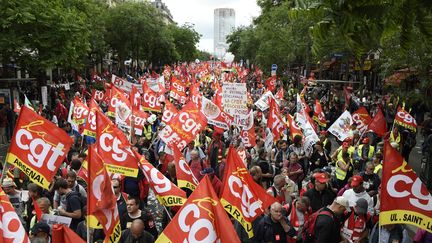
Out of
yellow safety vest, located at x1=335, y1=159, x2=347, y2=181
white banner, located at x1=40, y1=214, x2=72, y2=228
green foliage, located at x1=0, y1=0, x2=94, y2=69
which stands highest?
green foliage, located at x1=0, y1=0, x2=94, y2=69

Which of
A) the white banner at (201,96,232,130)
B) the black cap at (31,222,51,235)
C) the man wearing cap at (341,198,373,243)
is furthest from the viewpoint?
the white banner at (201,96,232,130)

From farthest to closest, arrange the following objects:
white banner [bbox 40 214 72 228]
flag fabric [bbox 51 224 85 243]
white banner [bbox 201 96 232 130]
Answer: white banner [bbox 201 96 232 130] < white banner [bbox 40 214 72 228] < flag fabric [bbox 51 224 85 243]

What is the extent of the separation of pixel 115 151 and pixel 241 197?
267cm

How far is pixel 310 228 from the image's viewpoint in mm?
6672

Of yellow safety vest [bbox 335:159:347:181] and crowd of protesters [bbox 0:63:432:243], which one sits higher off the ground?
crowd of protesters [bbox 0:63:432:243]

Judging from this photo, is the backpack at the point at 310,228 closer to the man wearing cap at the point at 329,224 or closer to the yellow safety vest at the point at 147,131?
the man wearing cap at the point at 329,224

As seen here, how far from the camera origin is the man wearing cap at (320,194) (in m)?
7.89

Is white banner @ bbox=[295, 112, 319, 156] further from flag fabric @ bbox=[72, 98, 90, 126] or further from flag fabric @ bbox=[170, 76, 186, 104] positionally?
flag fabric @ bbox=[170, 76, 186, 104]

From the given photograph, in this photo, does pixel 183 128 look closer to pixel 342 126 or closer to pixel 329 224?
pixel 342 126

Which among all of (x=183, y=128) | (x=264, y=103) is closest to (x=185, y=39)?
(x=264, y=103)

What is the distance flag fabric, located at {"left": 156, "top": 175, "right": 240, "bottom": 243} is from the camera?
542 centimetres

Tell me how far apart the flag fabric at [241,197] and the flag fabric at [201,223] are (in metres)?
1.21

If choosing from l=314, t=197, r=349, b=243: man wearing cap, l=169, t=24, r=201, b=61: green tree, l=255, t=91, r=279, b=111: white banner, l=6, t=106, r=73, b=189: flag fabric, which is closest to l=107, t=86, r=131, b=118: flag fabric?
l=255, t=91, r=279, b=111: white banner

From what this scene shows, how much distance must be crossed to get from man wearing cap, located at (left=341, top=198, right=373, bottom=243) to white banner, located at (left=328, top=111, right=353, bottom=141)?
7383 mm
